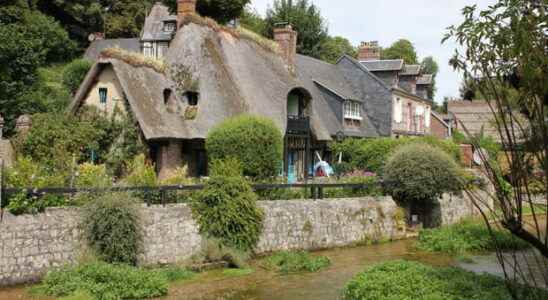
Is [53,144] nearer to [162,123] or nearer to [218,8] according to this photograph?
[162,123]

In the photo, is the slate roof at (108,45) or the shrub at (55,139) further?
the slate roof at (108,45)

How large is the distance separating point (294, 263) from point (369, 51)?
29504 millimetres

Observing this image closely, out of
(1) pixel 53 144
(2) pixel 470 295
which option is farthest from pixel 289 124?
(2) pixel 470 295

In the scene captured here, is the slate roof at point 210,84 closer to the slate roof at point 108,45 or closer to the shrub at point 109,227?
the shrub at point 109,227

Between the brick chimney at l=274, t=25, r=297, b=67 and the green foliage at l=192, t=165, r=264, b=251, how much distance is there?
16.4 m

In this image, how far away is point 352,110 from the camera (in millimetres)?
36688

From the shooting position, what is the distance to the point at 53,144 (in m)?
22.0

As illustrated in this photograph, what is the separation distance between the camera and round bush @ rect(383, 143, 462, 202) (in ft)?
78.5

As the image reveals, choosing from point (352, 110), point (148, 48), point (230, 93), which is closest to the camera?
point (230, 93)

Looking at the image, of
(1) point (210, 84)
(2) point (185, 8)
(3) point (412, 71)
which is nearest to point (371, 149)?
(1) point (210, 84)

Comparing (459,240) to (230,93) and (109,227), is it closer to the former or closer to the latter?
(230,93)

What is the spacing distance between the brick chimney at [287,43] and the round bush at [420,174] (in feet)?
35.7

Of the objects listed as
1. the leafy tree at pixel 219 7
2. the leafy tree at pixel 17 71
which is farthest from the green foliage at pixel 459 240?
the leafy tree at pixel 219 7

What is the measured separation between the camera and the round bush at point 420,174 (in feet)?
78.5
